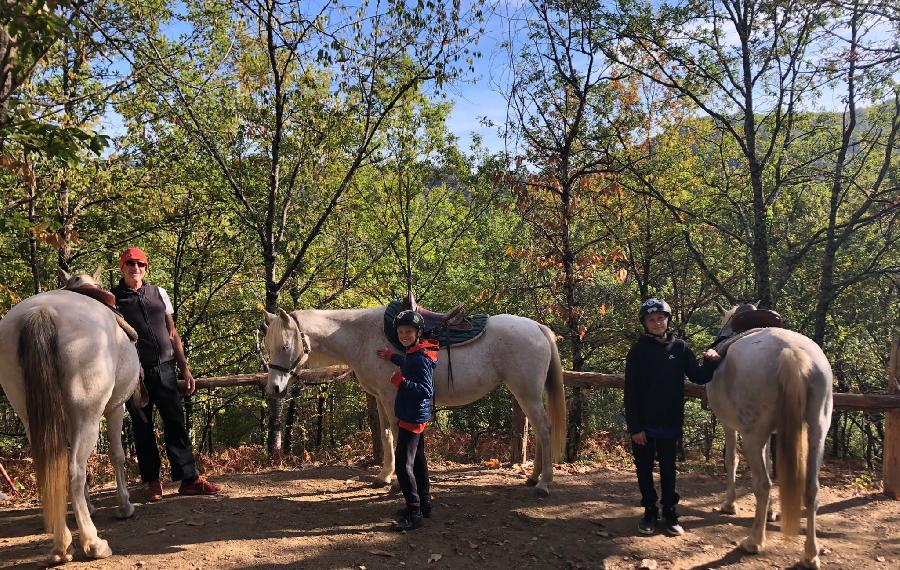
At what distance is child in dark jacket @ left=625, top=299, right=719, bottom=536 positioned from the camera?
4031 millimetres

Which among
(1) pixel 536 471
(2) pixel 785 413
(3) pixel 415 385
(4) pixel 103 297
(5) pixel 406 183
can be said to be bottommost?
(1) pixel 536 471

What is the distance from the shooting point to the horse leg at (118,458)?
4.26 meters

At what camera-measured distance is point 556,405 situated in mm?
5285

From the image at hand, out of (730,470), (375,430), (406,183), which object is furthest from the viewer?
(406,183)

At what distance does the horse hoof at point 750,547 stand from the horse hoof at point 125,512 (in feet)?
16.6

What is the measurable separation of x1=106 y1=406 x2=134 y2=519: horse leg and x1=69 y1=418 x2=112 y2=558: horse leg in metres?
0.84

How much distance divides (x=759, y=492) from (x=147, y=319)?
210 inches

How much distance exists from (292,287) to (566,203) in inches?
282

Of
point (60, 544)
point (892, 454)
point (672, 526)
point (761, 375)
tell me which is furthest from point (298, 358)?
point (892, 454)

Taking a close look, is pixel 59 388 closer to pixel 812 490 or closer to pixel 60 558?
pixel 60 558

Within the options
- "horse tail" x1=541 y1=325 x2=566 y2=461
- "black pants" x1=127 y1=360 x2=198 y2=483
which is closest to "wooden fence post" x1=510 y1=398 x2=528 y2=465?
"horse tail" x1=541 y1=325 x2=566 y2=461

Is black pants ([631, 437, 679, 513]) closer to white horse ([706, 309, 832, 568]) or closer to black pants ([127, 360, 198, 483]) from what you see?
white horse ([706, 309, 832, 568])

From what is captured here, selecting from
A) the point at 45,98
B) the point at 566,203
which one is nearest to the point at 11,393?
the point at 45,98

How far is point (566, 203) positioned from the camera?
838 centimetres
